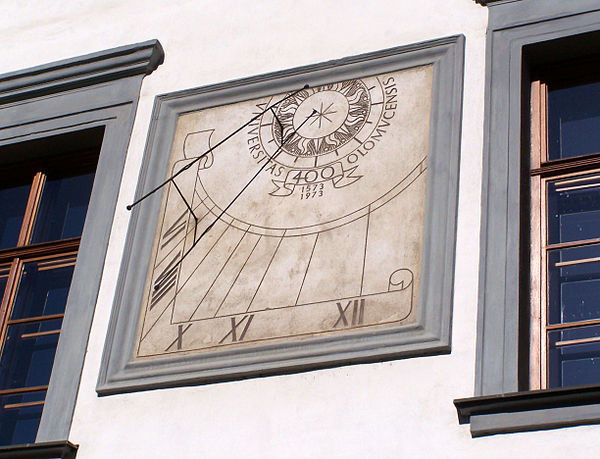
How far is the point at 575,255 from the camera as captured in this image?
4984mm

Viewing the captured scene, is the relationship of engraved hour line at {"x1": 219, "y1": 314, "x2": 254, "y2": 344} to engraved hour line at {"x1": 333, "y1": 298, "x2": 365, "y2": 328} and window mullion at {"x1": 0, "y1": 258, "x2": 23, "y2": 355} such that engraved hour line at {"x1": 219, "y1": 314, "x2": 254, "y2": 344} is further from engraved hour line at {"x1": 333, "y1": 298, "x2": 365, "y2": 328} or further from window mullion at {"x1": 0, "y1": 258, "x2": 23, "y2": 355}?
window mullion at {"x1": 0, "y1": 258, "x2": 23, "y2": 355}

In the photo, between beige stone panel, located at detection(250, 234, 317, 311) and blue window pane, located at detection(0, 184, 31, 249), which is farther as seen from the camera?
blue window pane, located at detection(0, 184, 31, 249)

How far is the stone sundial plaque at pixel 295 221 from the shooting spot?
4988 mm

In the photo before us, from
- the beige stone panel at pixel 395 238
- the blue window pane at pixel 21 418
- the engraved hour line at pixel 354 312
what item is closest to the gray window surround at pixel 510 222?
the beige stone panel at pixel 395 238

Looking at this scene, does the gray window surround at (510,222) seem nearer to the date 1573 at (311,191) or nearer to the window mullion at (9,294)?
the date 1573 at (311,191)

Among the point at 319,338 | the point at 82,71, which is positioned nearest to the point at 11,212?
the point at 82,71

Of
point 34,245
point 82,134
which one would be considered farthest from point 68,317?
point 82,134

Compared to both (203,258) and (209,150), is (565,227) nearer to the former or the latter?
(203,258)

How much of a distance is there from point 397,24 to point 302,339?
62.1 inches

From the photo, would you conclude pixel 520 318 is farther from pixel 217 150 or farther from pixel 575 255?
pixel 217 150

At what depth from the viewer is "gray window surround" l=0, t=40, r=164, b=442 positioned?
5.64 metres

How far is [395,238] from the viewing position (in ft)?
16.6

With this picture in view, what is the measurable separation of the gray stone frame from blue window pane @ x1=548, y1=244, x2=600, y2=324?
1.17 feet

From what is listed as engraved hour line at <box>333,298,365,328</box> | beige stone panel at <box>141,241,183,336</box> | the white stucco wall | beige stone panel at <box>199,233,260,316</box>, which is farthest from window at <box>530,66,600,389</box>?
beige stone panel at <box>141,241,183,336</box>
